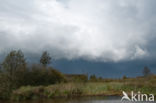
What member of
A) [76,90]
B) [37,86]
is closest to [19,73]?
[37,86]

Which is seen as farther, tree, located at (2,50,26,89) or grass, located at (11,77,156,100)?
tree, located at (2,50,26,89)

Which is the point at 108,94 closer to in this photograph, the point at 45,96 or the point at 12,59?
the point at 45,96

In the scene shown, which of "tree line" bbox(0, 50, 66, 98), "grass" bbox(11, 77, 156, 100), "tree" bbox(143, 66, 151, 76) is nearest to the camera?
"grass" bbox(11, 77, 156, 100)

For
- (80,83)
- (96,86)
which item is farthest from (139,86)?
(80,83)

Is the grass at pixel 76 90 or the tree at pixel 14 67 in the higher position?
the tree at pixel 14 67

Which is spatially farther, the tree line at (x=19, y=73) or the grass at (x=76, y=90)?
the tree line at (x=19, y=73)

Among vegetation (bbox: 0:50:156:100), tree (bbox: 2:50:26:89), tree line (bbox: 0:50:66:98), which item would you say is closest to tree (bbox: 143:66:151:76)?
vegetation (bbox: 0:50:156:100)

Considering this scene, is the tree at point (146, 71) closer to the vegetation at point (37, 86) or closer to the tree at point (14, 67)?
the vegetation at point (37, 86)

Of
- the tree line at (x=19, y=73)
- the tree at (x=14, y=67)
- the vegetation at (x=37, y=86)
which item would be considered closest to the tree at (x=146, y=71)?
the vegetation at (x=37, y=86)

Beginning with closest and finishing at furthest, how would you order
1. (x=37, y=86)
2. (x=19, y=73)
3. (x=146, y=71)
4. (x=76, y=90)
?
(x=76, y=90) < (x=37, y=86) < (x=19, y=73) < (x=146, y=71)

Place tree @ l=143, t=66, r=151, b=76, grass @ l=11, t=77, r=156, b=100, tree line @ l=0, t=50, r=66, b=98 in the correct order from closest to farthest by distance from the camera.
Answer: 1. grass @ l=11, t=77, r=156, b=100
2. tree line @ l=0, t=50, r=66, b=98
3. tree @ l=143, t=66, r=151, b=76

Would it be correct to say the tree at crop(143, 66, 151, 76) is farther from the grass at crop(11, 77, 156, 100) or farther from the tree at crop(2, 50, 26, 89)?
the tree at crop(2, 50, 26, 89)

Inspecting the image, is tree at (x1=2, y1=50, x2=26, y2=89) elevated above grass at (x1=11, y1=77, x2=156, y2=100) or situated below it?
above

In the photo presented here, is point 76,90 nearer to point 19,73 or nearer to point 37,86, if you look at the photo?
point 37,86
